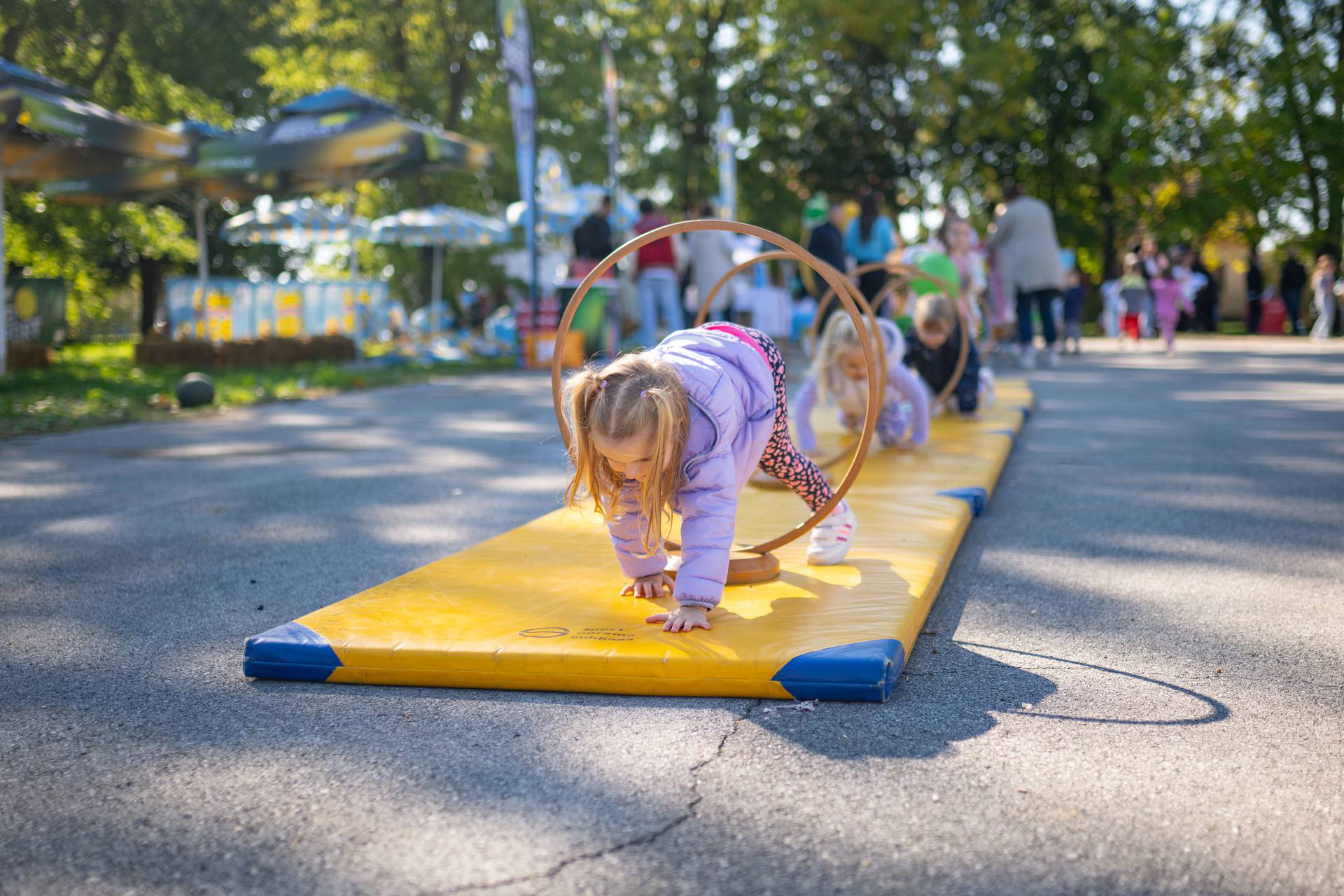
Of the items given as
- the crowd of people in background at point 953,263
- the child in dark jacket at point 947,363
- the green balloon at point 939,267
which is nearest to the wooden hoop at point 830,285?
the crowd of people in background at point 953,263

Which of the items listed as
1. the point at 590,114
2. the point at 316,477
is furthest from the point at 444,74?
the point at 316,477

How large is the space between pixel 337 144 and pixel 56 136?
9.75 ft

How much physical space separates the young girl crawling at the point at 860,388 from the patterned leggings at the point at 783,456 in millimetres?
1975

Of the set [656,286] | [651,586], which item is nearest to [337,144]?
[656,286]

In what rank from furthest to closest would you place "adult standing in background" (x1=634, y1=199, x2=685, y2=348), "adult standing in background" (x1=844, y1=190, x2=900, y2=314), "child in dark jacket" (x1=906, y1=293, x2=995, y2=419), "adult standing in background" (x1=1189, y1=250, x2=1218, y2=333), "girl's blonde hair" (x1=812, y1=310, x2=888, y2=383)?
"adult standing in background" (x1=1189, y1=250, x2=1218, y2=333), "adult standing in background" (x1=634, y1=199, x2=685, y2=348), "adult standing in background" (x1=844, y1=190, x2=900, y2=314), "child in dark jacket" (x1=906, y1=293, x2=995, y2=419), "girl's blonde hair" (x1=812, y1=310, x2=888, y2=383)

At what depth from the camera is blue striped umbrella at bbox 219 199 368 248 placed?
63.8 feet

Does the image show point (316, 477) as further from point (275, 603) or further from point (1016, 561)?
point (1016, 561)

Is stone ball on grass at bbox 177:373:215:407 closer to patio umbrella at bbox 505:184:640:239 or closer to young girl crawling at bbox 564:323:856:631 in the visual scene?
young girl crawling at bbox 564:323:856:631

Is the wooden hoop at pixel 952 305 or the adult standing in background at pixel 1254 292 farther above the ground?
the adult standing in background at pixel 1254 292

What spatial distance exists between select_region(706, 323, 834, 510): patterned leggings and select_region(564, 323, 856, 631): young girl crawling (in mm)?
139

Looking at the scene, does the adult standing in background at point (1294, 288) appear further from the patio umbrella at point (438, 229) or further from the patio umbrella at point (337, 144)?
the patio umbrella at point (337, 144)

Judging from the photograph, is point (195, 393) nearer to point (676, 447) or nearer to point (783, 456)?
point (783, 456)

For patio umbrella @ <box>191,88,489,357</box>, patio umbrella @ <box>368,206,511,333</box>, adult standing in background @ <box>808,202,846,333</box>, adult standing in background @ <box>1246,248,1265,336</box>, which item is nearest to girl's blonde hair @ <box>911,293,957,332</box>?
adult standing in background @ <box>808,202,846,333</box>

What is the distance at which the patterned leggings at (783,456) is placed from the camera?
379cm
